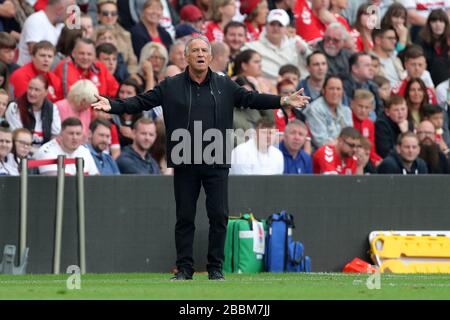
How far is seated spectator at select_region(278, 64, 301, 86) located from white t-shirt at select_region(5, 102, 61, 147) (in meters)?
3.57

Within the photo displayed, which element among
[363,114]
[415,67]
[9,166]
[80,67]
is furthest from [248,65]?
[9,166]

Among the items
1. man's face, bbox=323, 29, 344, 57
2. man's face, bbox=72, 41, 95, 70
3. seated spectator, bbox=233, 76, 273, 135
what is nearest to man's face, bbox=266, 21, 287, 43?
man's face, bbox=323, 29, 344, 57

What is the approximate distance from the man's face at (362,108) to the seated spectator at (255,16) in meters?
2.10

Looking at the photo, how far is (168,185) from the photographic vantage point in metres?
17.1

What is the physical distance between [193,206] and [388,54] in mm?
9048

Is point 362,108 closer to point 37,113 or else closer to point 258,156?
point 258,156

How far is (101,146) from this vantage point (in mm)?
17266

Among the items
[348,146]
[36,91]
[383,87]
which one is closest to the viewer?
[36,91]

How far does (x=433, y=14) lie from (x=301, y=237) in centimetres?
609

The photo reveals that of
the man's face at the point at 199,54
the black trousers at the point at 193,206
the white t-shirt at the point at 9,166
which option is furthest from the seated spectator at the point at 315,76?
the man's face at the point at 199,54

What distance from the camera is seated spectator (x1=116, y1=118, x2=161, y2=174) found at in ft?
57.5

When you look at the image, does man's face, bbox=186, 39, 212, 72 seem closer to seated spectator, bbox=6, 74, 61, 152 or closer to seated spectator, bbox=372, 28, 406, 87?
seated spectator, bbox=6, 74, 61, 152
